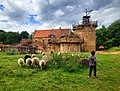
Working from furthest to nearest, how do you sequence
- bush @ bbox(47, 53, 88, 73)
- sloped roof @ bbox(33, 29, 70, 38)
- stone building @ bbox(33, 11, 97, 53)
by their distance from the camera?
sloped roof @ bbox(33, 29, 70, 38), stone building @ bbox(33, 11, 97, 53), bush @ bbox(47, 53, 88, 73)

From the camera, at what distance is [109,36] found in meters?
91.0

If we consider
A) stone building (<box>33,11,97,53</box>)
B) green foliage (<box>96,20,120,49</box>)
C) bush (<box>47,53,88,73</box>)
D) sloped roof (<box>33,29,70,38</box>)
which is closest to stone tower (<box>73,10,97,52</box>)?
stone building (<box>33,11,97,53</box>)

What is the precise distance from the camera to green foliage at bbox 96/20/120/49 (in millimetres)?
84500

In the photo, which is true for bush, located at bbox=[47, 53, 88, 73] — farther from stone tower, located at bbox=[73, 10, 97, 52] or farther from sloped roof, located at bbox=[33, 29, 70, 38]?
sloped roof, located at bbox=[33, 29, 70, 38]

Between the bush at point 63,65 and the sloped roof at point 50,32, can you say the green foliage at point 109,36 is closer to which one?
the sloped roof at point 50,32

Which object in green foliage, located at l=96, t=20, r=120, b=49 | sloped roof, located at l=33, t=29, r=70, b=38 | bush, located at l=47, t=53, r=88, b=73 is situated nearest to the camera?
bush, located at l=47, t=53, r=88, b=73

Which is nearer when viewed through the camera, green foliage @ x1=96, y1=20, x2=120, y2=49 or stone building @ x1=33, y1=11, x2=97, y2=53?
stone building @ x1=33, y1=11, x2=97, y2=53

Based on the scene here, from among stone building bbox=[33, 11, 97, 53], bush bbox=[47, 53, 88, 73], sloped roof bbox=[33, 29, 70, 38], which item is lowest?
bush bbox=[47, 53, 88, 73]

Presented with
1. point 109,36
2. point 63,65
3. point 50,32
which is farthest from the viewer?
point 109,36

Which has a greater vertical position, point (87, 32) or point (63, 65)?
point (87, 32)

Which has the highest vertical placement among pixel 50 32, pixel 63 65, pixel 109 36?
pixel 50 32

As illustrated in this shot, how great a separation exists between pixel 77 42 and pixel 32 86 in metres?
48.1

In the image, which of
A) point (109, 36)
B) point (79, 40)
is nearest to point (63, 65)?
point (79, 40)

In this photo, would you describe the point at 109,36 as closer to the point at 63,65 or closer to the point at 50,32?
the point at 50,32
